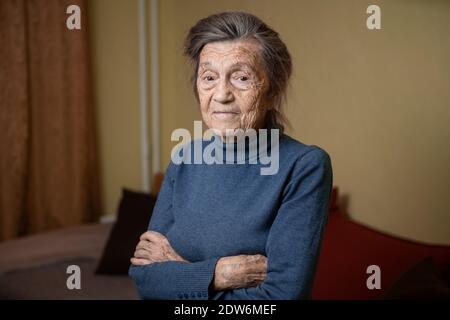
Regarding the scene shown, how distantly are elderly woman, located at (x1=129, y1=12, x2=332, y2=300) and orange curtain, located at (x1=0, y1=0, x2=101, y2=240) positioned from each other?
1161 millimetres

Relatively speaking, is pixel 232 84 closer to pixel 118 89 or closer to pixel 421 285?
pixel 421 285

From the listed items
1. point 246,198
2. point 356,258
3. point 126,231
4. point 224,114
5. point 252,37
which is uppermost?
point 252,37

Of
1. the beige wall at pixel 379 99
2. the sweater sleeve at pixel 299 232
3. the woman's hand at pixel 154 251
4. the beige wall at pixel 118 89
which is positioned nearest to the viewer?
the sweater sleeve at pixel 299 232

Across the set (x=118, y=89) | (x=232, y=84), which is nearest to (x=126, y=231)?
(x=118, y=89)

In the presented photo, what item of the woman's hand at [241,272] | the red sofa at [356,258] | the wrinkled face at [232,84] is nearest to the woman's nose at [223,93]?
the wrinkled face at [232,84]

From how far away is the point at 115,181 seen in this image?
2074 mm

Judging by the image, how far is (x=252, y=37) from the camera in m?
0.73

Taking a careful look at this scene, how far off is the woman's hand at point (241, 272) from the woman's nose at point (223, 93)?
232mm

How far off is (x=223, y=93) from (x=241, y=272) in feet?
0.86

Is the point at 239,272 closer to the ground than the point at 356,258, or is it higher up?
higher up

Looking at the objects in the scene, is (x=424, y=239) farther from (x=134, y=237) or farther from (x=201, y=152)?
(x=134, y=237)

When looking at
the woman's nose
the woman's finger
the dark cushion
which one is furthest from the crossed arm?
the dark cushion

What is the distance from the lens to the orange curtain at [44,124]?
184cm

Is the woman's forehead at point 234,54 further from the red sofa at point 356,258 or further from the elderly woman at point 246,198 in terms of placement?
the red sofa at point 356,258
